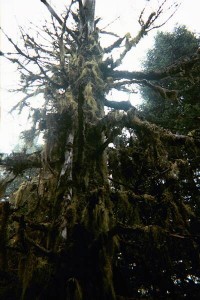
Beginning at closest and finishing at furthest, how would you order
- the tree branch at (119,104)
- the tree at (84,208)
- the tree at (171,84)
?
1. the tree at (84,208)
2. the tree branch at (119,104)
3. the tree at (171,84)

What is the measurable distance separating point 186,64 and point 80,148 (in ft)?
12.7

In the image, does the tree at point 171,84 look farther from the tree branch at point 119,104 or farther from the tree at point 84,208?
the tree at point 84,208

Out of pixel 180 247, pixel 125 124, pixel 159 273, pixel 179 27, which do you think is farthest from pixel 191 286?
pixel 179 27

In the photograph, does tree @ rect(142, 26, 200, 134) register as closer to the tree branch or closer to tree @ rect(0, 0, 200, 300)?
the tree branch

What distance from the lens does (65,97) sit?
5.66 metres

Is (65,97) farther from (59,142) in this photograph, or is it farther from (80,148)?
(80,148)

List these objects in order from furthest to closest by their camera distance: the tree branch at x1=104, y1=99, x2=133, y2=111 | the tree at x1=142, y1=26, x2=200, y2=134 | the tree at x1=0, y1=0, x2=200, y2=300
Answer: the tree at x1=142, y1=26, x2=200, y2=134 < the tree branch at x1=104, y1=99, x2=133, y2=111 < the tree at x1=0, y1=0, x2=200, y2=300

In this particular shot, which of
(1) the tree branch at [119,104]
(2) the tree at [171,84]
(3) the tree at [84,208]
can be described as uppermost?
(2) the tree at [171,84]

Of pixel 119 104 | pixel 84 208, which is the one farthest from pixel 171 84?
pixel 84 208

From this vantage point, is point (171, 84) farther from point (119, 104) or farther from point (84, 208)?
point (84, 208)

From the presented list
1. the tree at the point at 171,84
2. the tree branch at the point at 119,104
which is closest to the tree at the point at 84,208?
the tree branch at the point at 119,104

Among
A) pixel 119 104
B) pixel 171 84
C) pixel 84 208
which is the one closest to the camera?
pixel 84 208

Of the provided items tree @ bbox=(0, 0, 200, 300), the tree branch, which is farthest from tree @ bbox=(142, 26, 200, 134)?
tree @ bbox=(0, 0, 200, 300)

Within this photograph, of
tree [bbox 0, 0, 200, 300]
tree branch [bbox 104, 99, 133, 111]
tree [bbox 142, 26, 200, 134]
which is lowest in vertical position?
tree [bbox 0, 0, 200, 300]
